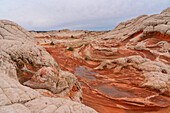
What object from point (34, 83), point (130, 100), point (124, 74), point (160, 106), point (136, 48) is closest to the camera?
point (34, 83)

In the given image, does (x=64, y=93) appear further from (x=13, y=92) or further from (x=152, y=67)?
(x=152, y=67)

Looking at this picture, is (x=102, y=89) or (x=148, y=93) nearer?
(x=148, y=93)

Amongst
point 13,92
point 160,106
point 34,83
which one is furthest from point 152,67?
point 13,92

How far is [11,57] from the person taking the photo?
4.22m

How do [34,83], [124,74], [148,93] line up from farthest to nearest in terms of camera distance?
[124,74] < [148,93] < [34,83]

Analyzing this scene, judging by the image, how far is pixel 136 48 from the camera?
1728cm

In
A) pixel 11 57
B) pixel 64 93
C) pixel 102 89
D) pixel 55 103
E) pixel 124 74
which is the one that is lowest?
pixel 102 89

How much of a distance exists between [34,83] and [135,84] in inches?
319

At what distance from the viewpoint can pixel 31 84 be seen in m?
4.08

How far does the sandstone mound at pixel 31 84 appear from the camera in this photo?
234 cm

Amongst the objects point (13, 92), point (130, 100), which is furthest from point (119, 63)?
point (13, 92)

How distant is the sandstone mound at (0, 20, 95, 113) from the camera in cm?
234

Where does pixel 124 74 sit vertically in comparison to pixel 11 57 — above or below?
below

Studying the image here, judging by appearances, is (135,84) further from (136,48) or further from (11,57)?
(136,48)
